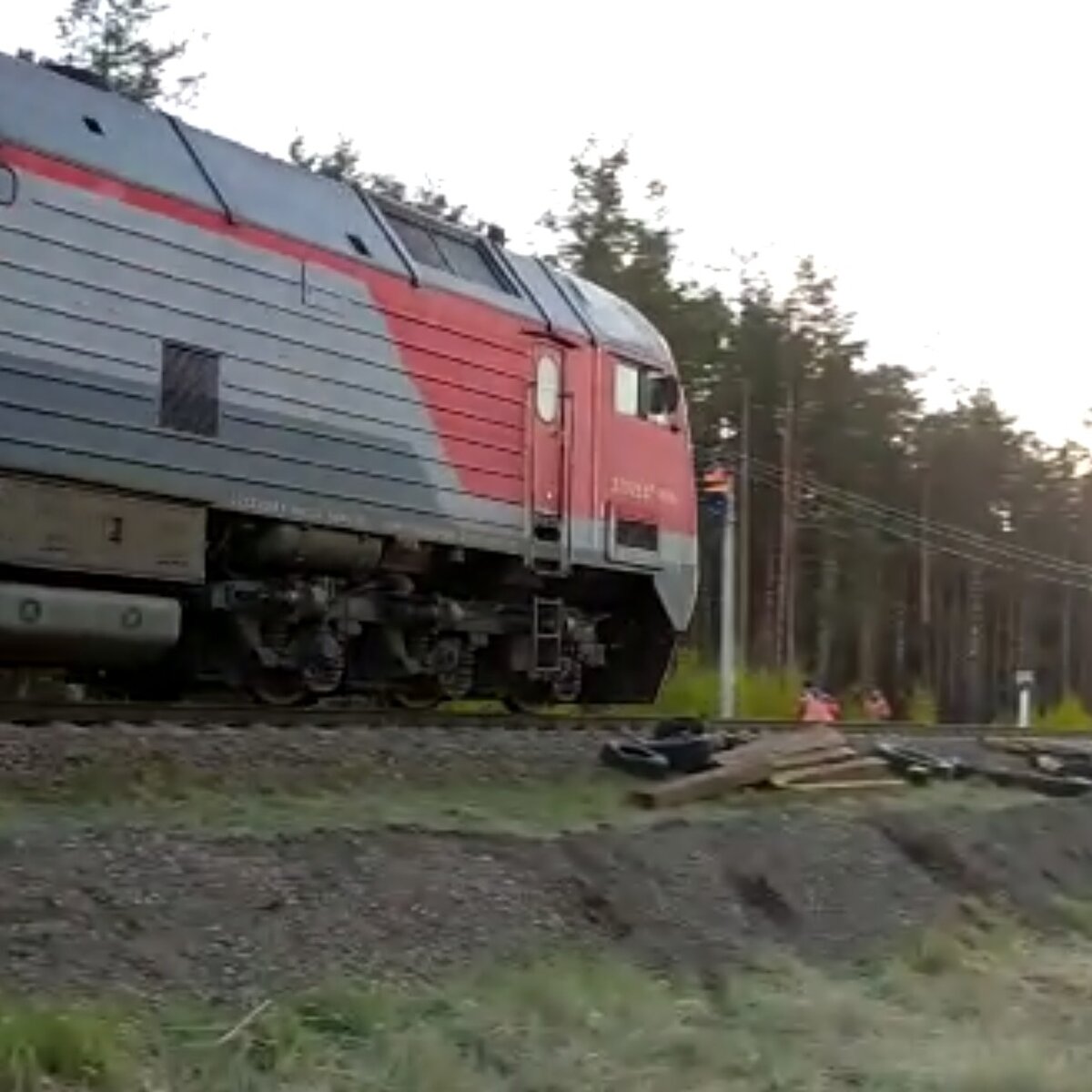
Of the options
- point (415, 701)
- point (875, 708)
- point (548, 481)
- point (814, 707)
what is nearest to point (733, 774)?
point (415, 701)

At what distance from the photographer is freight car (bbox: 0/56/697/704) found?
1098 centimetres

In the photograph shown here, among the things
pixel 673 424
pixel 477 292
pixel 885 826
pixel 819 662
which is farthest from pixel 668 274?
pixel 885 826

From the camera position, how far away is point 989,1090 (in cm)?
690

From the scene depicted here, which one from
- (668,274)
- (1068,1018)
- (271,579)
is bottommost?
(1068,1018)

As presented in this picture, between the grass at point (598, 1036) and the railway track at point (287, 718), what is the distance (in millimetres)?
3875

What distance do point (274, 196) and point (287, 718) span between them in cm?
353

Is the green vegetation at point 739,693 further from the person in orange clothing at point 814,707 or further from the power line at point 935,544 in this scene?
the power line at point 935,544

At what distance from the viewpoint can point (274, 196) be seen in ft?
42.9

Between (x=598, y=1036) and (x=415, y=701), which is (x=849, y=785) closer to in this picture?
(x=415, y=701)

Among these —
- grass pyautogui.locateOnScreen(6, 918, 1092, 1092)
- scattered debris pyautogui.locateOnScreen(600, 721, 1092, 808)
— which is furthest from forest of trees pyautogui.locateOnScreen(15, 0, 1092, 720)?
grass pyautogui.locateOnScreen(6, 918, 1092, 1092)

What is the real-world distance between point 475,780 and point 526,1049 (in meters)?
4.46

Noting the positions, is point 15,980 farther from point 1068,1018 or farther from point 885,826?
point 885,826

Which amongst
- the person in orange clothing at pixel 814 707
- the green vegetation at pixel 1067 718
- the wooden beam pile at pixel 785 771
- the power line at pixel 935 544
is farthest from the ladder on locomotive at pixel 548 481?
the power line at pixel 935 544

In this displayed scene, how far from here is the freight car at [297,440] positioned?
11.0 m
